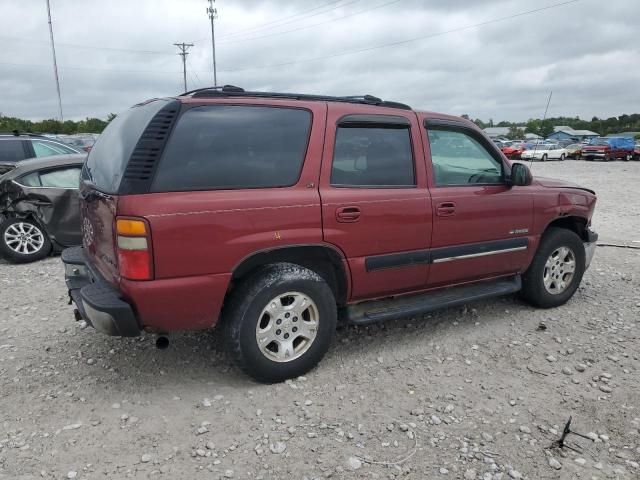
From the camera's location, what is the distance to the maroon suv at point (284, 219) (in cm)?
285

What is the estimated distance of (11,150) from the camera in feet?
28.4

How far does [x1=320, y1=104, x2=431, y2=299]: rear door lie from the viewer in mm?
3350

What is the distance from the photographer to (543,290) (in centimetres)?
462

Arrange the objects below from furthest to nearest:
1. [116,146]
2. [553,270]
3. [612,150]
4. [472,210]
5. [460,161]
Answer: [612,150] → [553,270] → [460,161] → [472,210] → [116,146]

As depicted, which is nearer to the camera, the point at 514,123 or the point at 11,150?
the point at 11,150

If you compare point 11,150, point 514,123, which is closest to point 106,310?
point 11,150

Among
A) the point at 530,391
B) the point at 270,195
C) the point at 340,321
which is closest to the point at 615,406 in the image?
the point at 530,391

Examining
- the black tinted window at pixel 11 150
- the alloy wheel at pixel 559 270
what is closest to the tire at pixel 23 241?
the black tinted window at pixel 11 150

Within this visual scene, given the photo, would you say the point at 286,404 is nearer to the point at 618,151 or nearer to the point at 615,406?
the point at 615,406

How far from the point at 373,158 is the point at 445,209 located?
686 mm

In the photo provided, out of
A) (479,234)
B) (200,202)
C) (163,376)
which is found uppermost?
(200,202)

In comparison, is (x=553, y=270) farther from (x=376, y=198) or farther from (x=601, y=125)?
(x=601, y=125)

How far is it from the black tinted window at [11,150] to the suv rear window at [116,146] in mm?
6038

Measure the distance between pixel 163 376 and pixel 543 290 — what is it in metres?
3.35
